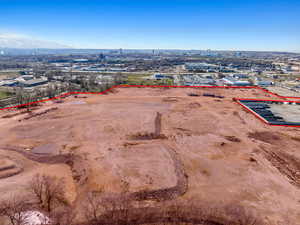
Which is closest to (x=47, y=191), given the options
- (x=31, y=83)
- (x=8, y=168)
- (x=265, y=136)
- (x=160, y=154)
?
(x=8, y=168)

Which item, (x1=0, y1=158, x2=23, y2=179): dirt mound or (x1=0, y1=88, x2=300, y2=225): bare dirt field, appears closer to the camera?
(x1=0, y1=88, x2=300, y2=225): bare dirt field

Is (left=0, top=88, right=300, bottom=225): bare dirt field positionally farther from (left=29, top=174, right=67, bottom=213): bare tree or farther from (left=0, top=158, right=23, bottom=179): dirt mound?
(left=29, top=174, right=67, bottom=213): bare tree

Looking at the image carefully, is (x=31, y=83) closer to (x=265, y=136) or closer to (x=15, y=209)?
(x=15, y=209)

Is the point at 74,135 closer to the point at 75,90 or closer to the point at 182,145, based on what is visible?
the point at 182,145

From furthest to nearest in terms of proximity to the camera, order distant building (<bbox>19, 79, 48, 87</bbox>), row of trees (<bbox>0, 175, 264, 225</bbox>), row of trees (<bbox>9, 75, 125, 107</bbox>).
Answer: distant building (<bbox>19, 79, 48, 87</bbox>), row of trees (<bbox>9, 75, 125, 107</bbox>), row of trees (<bbox>0, 175, 264, 225</bbox>)

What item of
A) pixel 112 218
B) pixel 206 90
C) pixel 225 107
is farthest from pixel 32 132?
pixel 206 90

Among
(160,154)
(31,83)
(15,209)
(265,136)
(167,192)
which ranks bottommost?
(15,209)

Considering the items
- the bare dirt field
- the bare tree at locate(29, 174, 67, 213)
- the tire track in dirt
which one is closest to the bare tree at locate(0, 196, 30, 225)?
the bare tree at locate(29, 174, 67, 213)
